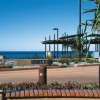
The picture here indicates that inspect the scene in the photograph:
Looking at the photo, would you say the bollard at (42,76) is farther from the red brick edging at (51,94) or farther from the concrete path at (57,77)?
the concrete path at (57,77)

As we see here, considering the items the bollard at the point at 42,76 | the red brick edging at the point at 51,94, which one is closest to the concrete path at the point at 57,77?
the bollard at the point at 42,76

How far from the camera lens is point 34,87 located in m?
9.11

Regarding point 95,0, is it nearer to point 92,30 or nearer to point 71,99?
point 92,30

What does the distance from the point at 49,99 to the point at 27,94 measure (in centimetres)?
51

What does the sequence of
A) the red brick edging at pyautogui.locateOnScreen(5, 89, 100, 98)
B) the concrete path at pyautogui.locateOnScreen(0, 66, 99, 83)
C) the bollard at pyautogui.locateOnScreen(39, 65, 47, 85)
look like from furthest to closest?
the concrete path at pyautogui.locateOnScreen(0, 66, 99, 83)
the bollard at pyautogui.locateOnScreen(39, 65, 47, 85)
the red brick edging at pyautogui.locateOnScreen(5, 89, 100, 98)

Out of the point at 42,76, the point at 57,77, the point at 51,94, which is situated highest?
the point at 42,76

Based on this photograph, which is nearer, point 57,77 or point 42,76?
point 42,76

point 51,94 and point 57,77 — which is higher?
point 51,94

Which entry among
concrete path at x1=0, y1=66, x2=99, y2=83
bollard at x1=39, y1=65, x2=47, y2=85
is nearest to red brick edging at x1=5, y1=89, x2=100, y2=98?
bollard at x1=39, y1=65, x2=47, y2=85

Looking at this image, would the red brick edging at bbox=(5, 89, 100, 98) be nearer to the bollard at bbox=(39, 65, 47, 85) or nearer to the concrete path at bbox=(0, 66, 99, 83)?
the bollard at bbox=(39, 65, 47, 85)

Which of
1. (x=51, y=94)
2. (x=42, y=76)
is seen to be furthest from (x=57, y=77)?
(x=51, y=94)

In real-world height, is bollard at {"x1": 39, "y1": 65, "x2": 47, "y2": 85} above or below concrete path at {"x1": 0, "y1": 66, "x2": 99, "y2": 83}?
above

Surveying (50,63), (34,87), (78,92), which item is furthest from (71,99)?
(50,63)

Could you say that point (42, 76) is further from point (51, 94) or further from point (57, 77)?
point (57, 77)
